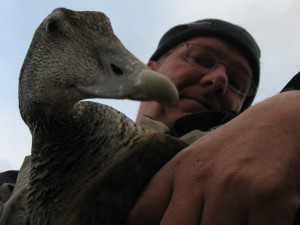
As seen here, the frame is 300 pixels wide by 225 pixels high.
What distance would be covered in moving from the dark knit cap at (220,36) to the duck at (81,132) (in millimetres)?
2056

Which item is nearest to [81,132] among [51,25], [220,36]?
[51,25]

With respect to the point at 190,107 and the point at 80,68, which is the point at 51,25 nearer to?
the point at 80,68

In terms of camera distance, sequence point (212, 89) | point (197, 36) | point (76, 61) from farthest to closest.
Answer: point (197, 36) → point (212, 89) → point (76, 61)

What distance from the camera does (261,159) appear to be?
1.51m

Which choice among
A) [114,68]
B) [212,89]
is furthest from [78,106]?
[212,89]

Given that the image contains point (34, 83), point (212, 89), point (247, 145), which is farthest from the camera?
point (212, 89)

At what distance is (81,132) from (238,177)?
819mm

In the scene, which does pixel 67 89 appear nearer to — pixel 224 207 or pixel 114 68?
pixel 114 68

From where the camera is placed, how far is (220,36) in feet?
13.3

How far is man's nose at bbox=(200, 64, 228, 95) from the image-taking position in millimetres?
3637

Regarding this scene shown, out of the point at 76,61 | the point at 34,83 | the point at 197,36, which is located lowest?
the point at 197,36

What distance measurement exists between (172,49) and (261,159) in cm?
285

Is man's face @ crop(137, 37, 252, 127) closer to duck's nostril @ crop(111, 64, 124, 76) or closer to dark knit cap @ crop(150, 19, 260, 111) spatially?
dark knit cap @ crop(150, 19, 260, 111)

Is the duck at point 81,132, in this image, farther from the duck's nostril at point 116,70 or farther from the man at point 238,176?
the man at point 238,176
